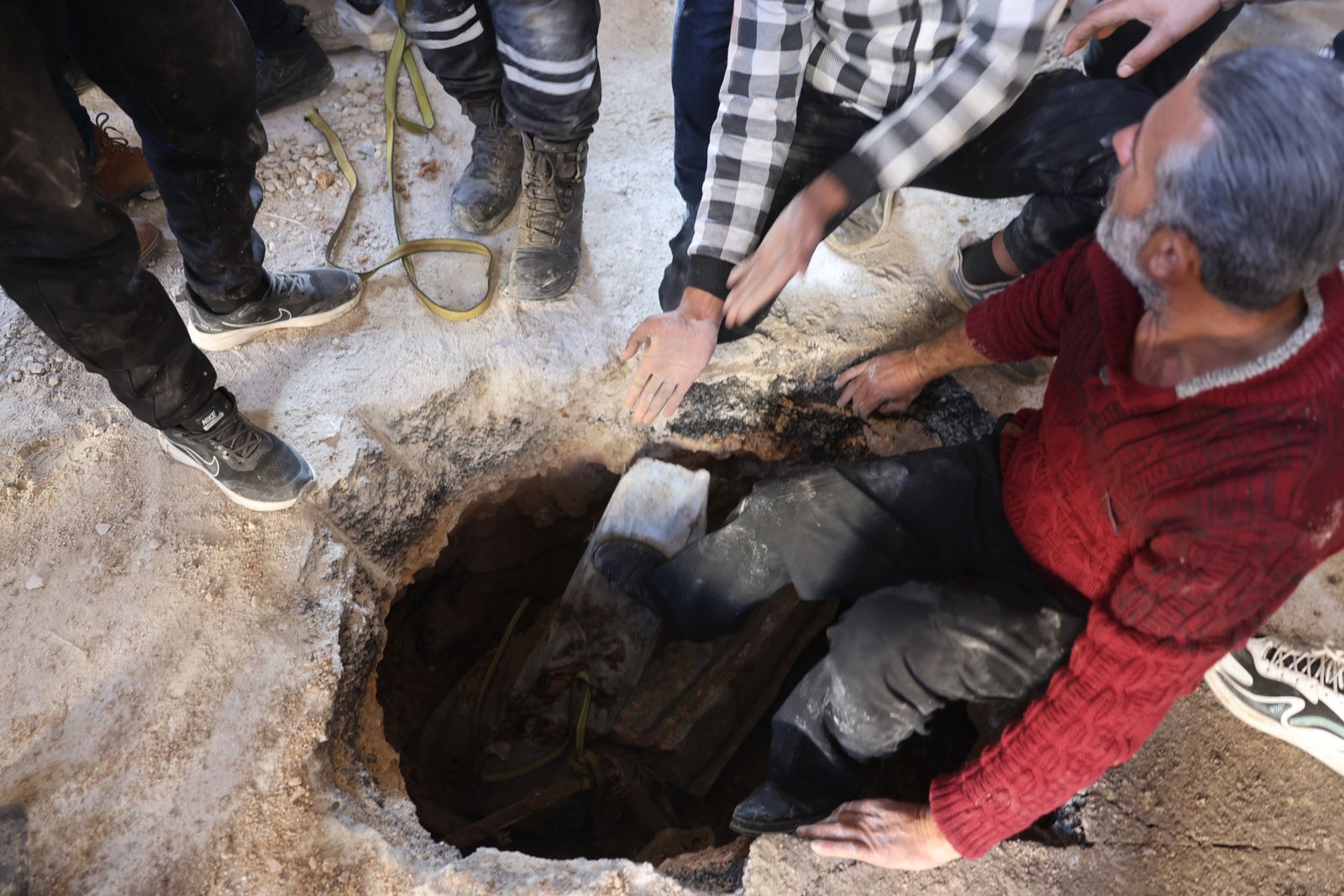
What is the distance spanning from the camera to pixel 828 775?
1771 millimetres

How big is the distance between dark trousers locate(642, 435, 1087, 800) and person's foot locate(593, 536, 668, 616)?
136 millimetres

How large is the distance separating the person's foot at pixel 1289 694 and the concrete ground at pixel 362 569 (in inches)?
2.4

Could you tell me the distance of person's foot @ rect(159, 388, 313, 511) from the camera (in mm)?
1860

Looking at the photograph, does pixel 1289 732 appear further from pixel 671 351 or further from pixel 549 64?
pixel 549 64

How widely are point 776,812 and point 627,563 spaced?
29.3 inches

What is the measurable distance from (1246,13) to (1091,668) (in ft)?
10.9

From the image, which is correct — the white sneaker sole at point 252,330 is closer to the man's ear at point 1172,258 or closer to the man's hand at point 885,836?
the man's hand at point 885,836

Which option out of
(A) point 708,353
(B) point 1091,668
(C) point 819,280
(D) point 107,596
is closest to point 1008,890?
(B) point 1091,668

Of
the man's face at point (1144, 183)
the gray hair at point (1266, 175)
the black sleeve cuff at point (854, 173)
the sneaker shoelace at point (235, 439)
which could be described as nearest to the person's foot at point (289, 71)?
the sneaker shoelace at point (235, 439)

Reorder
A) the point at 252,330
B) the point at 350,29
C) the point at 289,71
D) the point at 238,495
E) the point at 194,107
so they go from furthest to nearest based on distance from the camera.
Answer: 1. the point at 350,29
2. the point at 289,71
3. the point at 252,330
4. the point at 238,495
5. the point at 194,107

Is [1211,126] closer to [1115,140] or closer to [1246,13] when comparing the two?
[1115,140]

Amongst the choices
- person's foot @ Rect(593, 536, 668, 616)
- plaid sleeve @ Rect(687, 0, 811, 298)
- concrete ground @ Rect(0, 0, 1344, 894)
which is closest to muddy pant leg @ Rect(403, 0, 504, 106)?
concrete ground @ Rect(0, 0, 1344, 894)

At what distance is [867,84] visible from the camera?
81.9 inches

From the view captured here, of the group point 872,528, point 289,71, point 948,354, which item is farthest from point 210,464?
point 948,354
